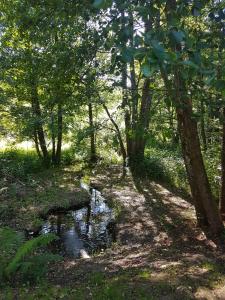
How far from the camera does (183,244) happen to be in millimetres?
7359

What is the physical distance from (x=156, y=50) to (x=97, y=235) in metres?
7.46

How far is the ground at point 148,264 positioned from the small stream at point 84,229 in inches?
12.5

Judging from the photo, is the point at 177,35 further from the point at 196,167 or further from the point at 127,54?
the point at 196,167

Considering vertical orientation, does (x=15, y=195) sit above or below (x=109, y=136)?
below

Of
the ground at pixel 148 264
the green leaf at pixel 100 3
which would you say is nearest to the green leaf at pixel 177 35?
the green leaf at pixel 100 3

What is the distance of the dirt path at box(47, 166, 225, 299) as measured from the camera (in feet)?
15.6

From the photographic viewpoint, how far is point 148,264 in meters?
5.90

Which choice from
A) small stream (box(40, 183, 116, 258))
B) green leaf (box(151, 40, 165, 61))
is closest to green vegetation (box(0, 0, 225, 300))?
green leaf (box(151, 40, 165, 61))

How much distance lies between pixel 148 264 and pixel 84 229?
3.49m

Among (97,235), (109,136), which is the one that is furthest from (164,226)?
(109,136)

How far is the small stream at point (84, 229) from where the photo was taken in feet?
26.0

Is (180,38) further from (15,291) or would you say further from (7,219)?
(7,219)

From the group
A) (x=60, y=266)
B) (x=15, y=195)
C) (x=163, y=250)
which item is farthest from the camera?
(x=15, y=195)

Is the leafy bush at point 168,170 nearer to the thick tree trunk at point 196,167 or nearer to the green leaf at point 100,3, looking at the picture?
→ the thick tree trunk at point 196,167
